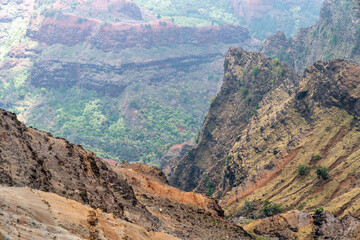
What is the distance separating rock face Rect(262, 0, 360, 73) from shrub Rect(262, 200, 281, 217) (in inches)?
2885

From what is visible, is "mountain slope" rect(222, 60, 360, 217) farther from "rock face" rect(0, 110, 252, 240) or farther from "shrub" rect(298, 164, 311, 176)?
"rock face" rect(0, 110, 252, 240)

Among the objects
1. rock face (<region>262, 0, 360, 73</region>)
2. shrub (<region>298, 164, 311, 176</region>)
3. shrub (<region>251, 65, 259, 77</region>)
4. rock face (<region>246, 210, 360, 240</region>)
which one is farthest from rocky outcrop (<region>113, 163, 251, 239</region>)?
rock face (<region>262, 0, 360, 73</region>)

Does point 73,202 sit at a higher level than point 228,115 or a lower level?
higher

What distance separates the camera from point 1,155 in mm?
20766

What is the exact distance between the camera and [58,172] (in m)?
26.1

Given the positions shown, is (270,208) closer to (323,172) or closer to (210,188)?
(323,172)

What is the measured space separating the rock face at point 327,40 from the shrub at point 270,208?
240 feet

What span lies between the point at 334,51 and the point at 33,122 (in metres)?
124

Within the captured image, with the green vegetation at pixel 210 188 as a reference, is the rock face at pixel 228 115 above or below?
above

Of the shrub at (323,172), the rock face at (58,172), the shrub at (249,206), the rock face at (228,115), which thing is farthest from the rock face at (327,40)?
the rock face at (58,172)

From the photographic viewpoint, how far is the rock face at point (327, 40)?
402 ft

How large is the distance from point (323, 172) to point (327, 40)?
95598mm

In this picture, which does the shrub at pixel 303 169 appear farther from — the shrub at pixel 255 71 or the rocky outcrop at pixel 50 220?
the rocky outcrop at pixel 50 220

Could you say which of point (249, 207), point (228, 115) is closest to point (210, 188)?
point (228, 115)
